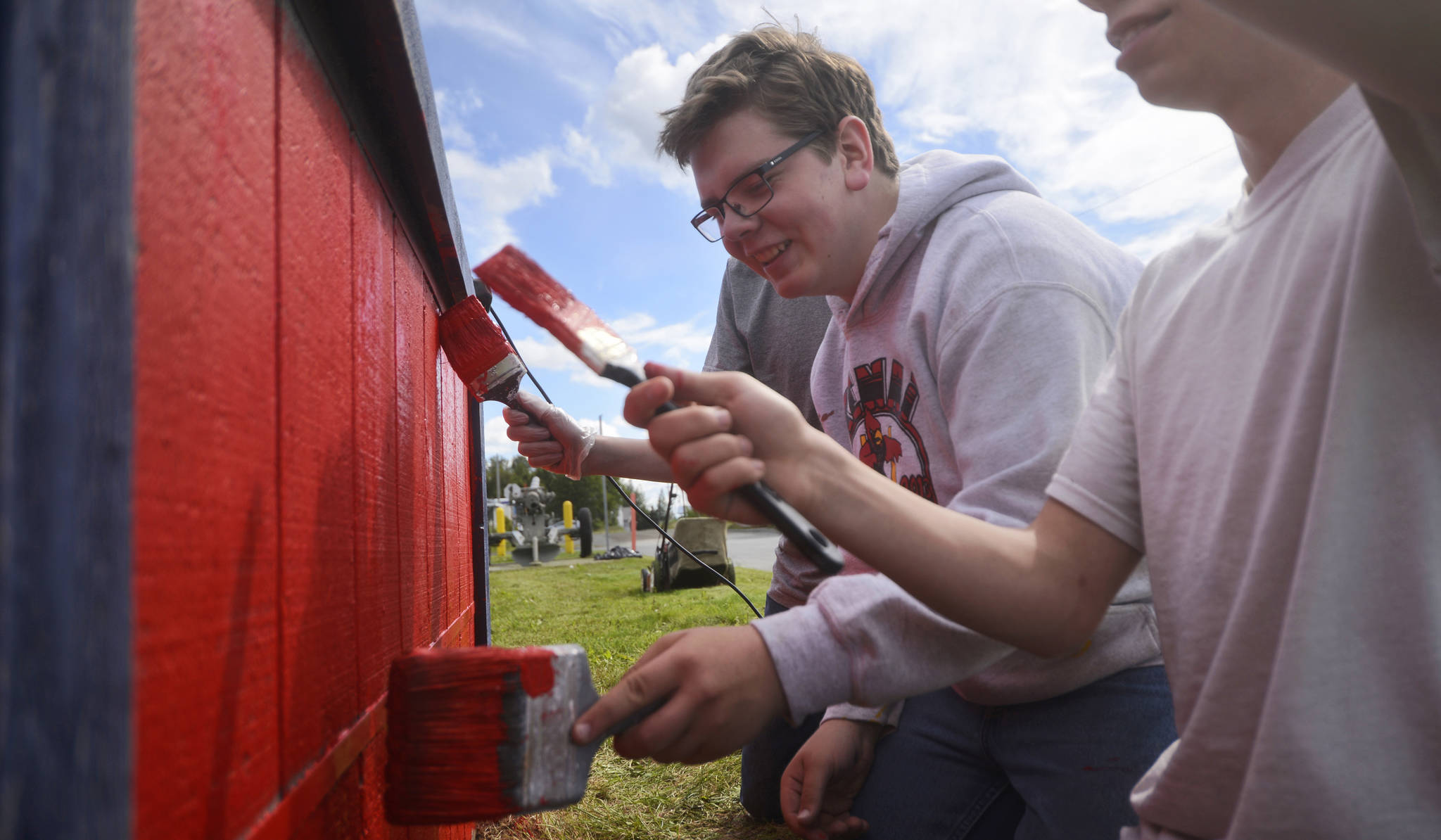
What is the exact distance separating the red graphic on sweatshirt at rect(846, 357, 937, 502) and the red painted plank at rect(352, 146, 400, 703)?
3.44 feet

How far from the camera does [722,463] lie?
113cm

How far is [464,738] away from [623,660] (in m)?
4.53

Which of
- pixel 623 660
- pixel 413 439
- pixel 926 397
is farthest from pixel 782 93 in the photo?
pixel 623 660

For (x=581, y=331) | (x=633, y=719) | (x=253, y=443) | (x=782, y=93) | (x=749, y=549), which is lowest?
(x=749, y=549)

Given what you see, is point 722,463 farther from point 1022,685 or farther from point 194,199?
point 1022,685

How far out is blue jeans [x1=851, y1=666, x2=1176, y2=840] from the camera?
160cm

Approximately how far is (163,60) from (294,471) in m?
0.42

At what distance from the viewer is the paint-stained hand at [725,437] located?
3.69 ft

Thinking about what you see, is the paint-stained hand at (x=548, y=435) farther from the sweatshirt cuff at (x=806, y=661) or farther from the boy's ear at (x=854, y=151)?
the sweatshirt cuff at (x=806, y=661)

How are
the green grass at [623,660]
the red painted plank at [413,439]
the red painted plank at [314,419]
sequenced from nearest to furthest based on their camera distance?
the red painted plank at [314,419]
the red painted plank at [413,439]
the green grass at [623,660]

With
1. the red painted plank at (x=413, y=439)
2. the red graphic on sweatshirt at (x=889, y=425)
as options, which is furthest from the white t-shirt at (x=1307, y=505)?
the red painted plank at (x=413, y=439)

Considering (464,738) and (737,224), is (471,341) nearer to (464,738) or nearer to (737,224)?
(737,224)

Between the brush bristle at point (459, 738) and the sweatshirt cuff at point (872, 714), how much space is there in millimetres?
1235

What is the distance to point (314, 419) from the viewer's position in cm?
94
